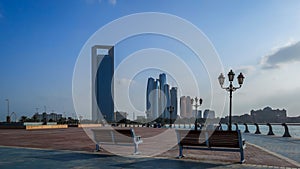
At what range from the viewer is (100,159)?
8.28m

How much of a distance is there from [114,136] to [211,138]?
310 cm

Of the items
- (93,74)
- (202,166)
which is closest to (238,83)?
(202,166)

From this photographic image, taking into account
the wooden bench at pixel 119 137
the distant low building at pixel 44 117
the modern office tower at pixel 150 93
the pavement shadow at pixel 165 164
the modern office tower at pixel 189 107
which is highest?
the modern office tower at pixel 150 93

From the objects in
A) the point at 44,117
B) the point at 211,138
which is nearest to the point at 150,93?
the point at 211,138

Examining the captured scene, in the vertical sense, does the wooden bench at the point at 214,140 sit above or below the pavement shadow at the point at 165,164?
above

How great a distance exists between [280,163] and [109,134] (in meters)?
4.94

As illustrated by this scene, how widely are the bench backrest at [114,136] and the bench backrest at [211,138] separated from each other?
1.70 meters

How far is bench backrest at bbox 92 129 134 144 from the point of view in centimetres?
953

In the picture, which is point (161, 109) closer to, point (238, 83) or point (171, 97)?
point (171, 97)

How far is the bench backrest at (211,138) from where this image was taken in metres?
7.89

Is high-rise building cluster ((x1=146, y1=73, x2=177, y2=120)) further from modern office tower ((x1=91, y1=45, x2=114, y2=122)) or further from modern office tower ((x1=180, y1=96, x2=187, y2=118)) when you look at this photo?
modern office tower ((x1=91, y1=45, x2=114, y2=122))

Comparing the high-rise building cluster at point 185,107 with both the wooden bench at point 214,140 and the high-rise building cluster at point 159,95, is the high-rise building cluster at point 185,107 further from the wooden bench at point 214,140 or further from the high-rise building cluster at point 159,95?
the wooden bench at point 214,140

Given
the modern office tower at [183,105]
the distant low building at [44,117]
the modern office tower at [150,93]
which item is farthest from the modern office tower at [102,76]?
the distant low building at [44,117]

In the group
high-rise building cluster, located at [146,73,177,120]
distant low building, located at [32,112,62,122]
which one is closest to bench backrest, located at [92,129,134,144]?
high-rise building cluster, located at [146,73,177,120]
